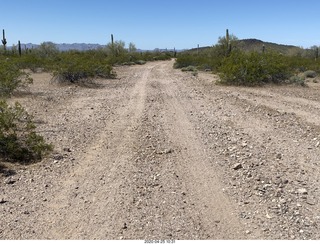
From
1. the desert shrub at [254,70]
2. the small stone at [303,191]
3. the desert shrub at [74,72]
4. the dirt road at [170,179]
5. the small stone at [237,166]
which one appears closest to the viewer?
the dirt road at [170,179]

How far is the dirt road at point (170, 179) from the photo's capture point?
4320 millimetres

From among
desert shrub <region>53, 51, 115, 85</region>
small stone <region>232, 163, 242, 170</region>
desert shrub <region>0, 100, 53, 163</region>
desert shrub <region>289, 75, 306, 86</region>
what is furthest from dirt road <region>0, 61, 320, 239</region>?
desert shrub <region>53, 51, 115, 85</region>

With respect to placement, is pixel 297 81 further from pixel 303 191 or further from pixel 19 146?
pixel 19 146

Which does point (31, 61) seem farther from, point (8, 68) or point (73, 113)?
point (73, 113)

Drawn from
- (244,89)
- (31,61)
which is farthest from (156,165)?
(31,61)

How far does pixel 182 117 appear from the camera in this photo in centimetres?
1070

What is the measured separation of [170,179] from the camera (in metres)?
5.80

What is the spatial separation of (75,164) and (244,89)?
39.2 ft

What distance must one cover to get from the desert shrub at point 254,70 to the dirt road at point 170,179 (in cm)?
740

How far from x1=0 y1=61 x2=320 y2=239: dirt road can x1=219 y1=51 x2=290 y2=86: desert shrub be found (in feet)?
24.3

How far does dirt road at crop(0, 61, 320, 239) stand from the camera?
4.32m

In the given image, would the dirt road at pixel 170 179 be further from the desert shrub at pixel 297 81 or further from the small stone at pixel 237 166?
the desert shrub at pixel 297 81

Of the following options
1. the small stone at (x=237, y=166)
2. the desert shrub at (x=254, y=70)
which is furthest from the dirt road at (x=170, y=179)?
the desert shrub at (x=254, y=70)

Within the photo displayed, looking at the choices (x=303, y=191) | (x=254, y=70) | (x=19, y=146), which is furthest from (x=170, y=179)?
(x=254, y=70)
